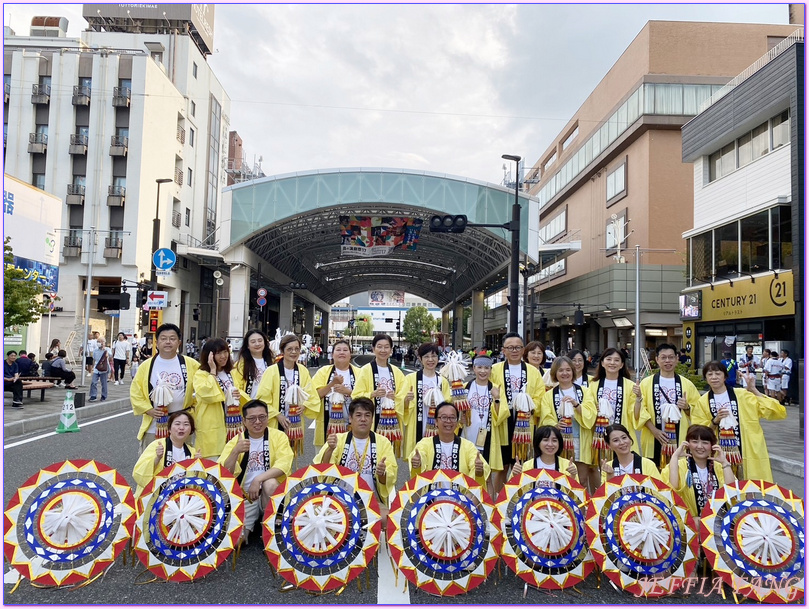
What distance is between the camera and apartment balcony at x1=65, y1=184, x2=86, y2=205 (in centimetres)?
3412

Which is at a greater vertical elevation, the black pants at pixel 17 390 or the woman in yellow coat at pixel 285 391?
the woman in yellow coat at pixel 285 391

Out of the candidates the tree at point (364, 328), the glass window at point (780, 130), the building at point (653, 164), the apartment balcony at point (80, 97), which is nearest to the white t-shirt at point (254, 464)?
the glass window at point (780, 130)

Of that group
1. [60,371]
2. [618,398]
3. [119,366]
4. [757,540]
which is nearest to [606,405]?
[618,398]

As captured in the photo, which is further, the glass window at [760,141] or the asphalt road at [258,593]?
the glass window at [760,141]

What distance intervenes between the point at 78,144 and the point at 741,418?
38.8 metres

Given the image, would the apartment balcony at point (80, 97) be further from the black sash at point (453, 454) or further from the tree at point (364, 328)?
the tree at point (364, 328)

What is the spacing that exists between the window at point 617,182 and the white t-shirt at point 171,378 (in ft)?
113

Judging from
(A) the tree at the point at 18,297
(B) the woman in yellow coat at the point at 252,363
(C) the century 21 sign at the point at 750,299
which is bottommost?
(B) the woman in yellow coat at the point at 252,363

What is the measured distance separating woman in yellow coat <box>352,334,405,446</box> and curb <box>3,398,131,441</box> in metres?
6.84

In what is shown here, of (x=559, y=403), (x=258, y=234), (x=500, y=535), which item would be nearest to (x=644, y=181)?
(x=258, y=234)

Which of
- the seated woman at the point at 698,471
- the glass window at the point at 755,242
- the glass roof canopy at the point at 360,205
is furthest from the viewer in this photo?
the glass roof canopy at the point at 360,205

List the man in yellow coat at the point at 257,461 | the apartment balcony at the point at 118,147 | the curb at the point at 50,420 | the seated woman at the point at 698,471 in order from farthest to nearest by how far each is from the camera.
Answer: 1. the apartment balcony at the point at 118,147
2. the curb at the point at 50,420
3. the man in yellow coat at the point at 257,461
4. the seated woman at the point at 698,471

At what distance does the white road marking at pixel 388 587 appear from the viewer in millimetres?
3639

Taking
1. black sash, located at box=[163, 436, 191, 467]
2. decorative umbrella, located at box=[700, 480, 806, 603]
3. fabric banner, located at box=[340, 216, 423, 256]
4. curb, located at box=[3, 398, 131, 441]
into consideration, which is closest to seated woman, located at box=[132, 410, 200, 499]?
black sash, located at box=[163, 436, 191, 467]
